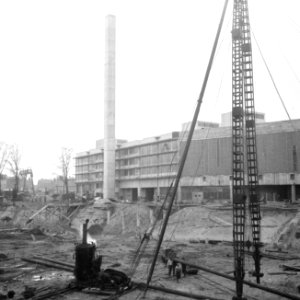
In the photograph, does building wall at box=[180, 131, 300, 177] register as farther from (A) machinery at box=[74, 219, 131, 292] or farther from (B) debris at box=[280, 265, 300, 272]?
(A) machinery at box=[74, 219, 131, 292]

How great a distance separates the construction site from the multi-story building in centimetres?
17

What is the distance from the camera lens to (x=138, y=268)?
77.4 ft

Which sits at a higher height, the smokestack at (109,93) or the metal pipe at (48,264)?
the smokestack at (109,93)

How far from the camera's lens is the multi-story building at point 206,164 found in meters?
53.4

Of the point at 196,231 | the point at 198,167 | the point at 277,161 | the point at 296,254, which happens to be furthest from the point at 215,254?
the point at 198,167

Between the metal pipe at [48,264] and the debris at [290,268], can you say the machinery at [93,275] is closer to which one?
the metal pipe at [48,264]

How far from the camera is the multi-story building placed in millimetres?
53406

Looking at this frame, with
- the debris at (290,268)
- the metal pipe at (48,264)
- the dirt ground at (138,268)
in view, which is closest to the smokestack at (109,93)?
the dirt ground at (138,268)

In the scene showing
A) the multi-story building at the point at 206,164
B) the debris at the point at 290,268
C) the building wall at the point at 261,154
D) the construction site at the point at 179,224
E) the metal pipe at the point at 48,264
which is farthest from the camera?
the multi-story building at the point at 206,164

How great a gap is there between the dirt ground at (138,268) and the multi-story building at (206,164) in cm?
1544

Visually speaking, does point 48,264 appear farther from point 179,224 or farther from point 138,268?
point 179,224

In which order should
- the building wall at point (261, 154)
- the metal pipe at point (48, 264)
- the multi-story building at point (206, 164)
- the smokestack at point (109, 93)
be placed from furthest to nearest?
the smokestack at point (109, 93), the multi-story building at point (206, 164), the building wall at point (261, 154), the metal pipe at point (48, 264)

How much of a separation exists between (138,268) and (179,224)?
18.9 metres

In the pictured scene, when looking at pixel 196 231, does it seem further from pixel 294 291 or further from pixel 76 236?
pixel 294 291
